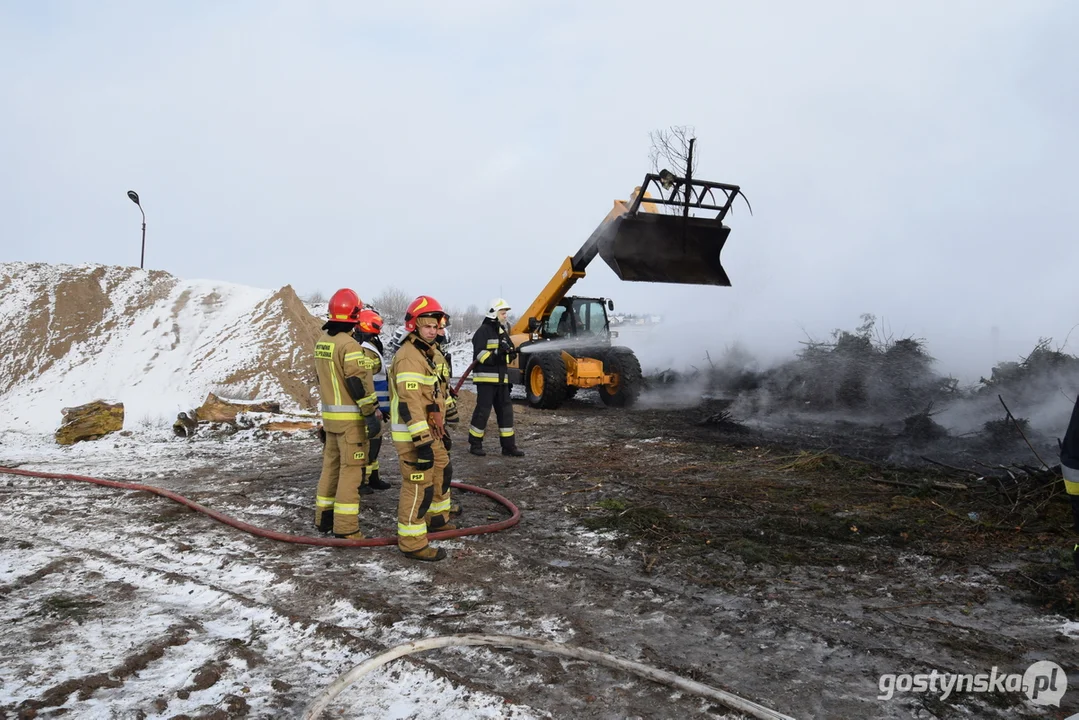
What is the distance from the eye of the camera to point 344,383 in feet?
16.4

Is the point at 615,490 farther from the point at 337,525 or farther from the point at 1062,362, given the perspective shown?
the point at 1062,362

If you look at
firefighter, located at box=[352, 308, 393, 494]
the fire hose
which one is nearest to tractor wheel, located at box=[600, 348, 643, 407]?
firefighter, located at box=[352, 308, 393, 494]

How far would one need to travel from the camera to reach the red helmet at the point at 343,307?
5156 mm

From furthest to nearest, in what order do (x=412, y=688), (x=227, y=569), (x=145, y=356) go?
(x=145, y=356) → (x=227, y=569) → (x=412, y=688)

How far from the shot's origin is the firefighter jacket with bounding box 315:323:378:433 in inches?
195

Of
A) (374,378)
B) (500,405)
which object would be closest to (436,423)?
(374,378)

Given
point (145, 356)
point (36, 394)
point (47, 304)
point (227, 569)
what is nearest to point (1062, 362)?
point (227, 569)

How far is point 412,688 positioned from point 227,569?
215 centimetres

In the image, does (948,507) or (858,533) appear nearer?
(858,533)

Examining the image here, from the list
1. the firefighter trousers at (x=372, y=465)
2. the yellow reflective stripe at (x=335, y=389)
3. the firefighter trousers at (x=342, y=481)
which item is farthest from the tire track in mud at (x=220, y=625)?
the firefighter trousers at (x=372, y=465)

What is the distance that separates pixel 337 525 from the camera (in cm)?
493

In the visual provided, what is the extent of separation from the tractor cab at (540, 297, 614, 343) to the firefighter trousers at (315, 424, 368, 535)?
7760 mm

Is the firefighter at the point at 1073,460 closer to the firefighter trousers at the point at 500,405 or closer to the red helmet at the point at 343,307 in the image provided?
the red helmet at the point at 343,307

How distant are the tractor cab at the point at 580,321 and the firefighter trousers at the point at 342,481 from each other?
7760mm
